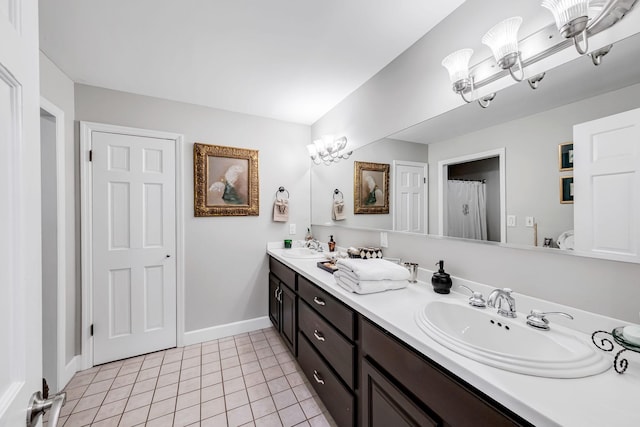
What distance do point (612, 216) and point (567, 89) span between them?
508mm

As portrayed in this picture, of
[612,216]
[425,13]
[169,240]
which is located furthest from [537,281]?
[169,240]

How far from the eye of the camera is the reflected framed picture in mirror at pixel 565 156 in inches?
38.6

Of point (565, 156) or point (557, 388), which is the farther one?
point (565, 156)

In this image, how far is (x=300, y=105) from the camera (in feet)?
8.30

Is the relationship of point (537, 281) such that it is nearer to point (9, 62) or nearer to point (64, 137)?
point (9, 62)

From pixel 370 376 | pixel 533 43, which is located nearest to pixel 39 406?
pixel 370 376

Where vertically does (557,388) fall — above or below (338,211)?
below

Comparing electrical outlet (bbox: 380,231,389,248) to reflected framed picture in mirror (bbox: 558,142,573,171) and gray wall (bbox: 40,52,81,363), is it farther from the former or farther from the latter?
gray wall (bbox: 40,52,81,363)

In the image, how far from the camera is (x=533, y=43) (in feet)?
3.51

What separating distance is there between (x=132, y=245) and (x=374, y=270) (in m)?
2.14

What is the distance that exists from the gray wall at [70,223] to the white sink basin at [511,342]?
101 inches

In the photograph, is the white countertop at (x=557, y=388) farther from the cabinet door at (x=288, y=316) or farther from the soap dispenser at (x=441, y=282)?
the cabinet door at (x=288, y=316)

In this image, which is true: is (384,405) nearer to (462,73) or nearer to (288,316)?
(288,316)

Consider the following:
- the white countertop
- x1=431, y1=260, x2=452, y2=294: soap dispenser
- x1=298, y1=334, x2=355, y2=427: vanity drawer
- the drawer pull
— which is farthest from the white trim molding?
x1=431, y1=260, x2=452, y2=294: soap dispenser
